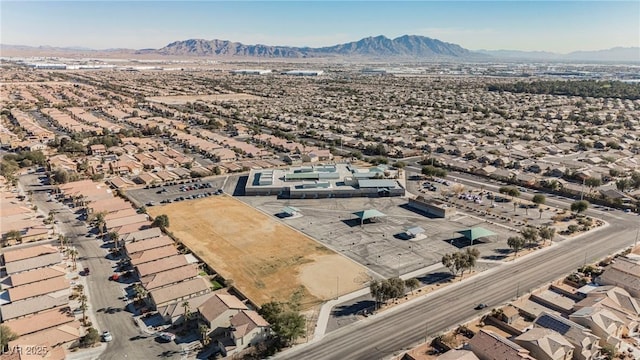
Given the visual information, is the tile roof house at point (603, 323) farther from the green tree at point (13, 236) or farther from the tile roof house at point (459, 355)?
the green tree at point (13, 236)

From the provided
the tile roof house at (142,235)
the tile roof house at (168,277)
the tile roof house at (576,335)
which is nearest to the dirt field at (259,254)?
the tile roof house at (142,235)

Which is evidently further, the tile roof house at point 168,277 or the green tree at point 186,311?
the tile roof house at point 168,277

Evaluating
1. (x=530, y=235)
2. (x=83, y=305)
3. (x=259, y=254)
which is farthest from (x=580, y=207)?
(x=83, y=305)

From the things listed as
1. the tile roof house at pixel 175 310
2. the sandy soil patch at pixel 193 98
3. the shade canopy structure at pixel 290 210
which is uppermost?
the sandy soil patch at pixel 193 98

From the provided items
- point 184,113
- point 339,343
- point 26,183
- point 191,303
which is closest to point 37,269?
point 191,303

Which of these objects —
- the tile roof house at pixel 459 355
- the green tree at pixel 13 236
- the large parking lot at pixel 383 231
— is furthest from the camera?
the green tree at pixel 13 236

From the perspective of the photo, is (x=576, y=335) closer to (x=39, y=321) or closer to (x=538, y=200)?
(x=538, y=200)

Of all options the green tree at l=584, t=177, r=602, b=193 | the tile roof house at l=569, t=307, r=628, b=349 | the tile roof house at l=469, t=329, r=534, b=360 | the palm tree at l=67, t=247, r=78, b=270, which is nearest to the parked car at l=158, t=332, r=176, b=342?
the palm tree at l=67, t=247, r=78, b=270
